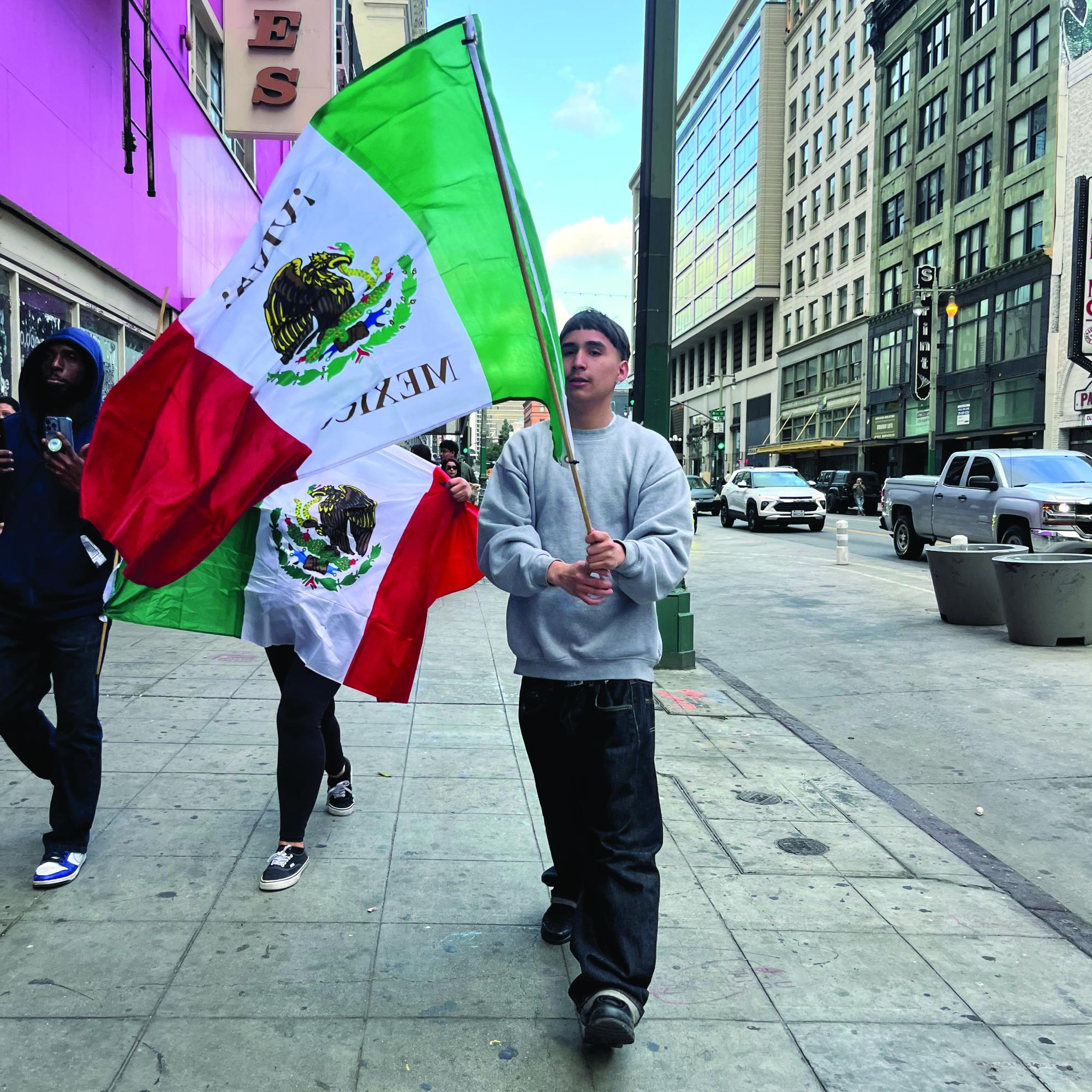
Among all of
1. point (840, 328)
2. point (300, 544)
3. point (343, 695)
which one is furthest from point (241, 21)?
point (840, 328)

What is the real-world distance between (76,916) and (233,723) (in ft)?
8.40

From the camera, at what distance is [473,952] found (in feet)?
10.4

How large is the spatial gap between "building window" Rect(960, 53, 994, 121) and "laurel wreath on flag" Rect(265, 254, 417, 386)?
42.2 metres

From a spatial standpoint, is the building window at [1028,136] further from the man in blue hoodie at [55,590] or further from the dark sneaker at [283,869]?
the dark sneaker at [283,869]

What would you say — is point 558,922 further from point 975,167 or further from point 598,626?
point 975,167

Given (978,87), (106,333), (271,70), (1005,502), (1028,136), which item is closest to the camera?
(106,333)

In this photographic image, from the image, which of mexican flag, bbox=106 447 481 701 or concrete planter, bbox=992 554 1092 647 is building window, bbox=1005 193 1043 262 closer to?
concrete planter, bbox=992 554 1092 647

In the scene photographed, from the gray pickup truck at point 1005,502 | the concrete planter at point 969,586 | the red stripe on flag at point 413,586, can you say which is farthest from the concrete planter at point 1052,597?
the red stripe on flag at point 413,586

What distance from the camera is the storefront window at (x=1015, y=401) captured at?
1362 inches

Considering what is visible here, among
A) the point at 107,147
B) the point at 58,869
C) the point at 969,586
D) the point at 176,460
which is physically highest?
the point at 107,147

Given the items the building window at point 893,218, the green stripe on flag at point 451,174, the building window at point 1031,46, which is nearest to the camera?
the green stripe on flag at point 451,174

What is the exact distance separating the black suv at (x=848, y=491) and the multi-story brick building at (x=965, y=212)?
3.67 meters

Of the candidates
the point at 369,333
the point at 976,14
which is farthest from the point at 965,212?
the point at 369,333

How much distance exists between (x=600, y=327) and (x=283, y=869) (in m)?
2.26
